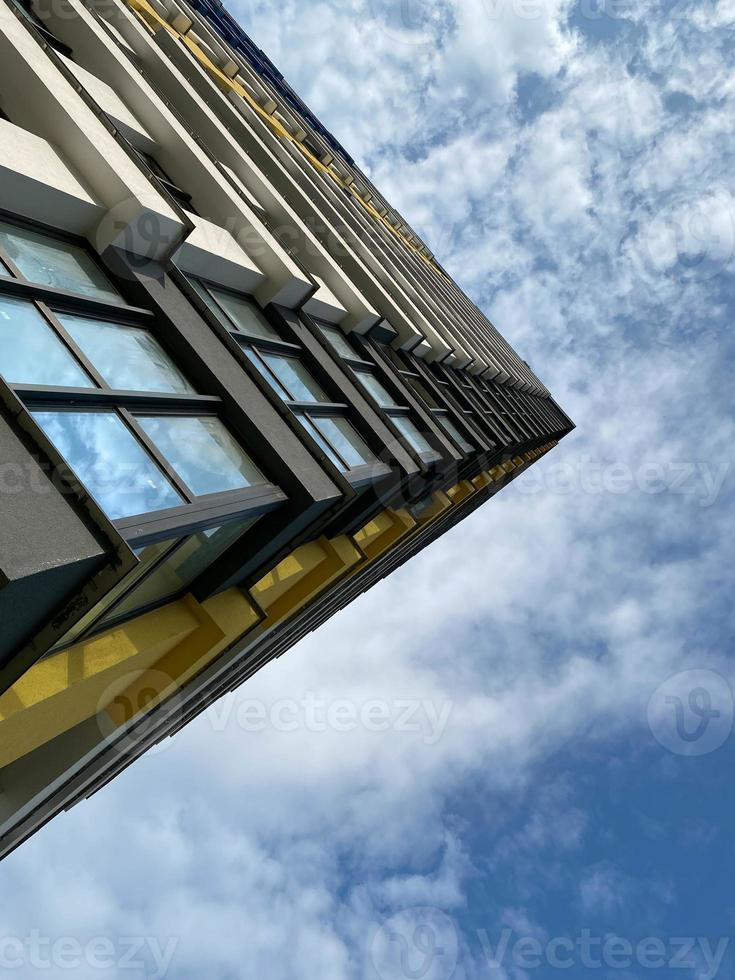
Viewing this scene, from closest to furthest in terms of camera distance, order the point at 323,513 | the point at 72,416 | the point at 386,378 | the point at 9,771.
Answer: the point at 72,416 < the point at 9,771 < the point at 323,513 < the point at 386,378

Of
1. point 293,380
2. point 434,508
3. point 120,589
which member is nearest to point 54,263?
point 120,589

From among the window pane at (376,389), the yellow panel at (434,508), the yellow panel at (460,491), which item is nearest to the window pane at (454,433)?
the yellow panel at (460,491)

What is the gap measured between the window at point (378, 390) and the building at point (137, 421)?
0.25m

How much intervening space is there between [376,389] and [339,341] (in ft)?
5.47

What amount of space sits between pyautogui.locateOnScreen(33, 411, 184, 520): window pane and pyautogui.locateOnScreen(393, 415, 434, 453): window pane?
914 cm

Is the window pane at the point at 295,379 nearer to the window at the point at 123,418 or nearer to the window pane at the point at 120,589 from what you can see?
the window at the point at 123,418

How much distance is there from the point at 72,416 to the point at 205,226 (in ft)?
21.4

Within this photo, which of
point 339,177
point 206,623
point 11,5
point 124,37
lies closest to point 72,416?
point 206,623

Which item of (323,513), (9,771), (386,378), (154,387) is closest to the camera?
(154,387)

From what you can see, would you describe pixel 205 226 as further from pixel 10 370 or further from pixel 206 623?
pixel 206 623

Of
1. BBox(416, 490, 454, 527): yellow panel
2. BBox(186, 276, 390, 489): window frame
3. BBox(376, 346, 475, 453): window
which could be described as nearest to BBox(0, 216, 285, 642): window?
BBox(186, 276, 390, 489): window frame

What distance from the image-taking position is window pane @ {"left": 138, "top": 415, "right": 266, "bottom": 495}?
6848mm

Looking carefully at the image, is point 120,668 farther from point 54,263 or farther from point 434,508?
point 434,508

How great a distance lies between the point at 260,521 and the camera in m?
8.27
